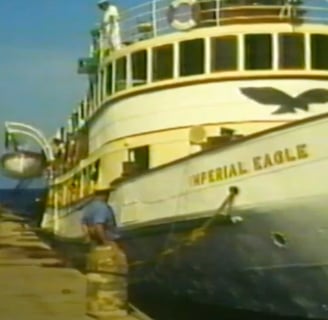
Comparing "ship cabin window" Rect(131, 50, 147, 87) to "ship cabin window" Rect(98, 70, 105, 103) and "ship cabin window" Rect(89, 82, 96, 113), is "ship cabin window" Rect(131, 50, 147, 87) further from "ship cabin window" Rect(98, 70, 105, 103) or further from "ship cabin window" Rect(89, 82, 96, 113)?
"ship cabin window" Rect(89, 82, 96, 113)

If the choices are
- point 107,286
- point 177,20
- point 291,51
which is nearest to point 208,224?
point 107,286

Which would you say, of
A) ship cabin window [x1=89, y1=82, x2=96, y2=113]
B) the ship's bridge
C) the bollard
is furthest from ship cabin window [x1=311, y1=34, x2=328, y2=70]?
ship cabin window [x1=89, y1=82, x2=96, y2=113]

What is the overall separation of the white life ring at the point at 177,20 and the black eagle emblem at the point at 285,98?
1.48 m

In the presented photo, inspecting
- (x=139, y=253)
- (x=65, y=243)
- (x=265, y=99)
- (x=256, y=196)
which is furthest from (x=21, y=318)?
(x=65, y=243)

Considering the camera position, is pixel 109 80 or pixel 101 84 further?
pixel 101 84

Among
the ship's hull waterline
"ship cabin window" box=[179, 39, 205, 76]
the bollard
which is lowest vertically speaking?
the bollard

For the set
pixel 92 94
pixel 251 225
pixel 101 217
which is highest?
pixel 92 94

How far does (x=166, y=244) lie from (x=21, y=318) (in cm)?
354

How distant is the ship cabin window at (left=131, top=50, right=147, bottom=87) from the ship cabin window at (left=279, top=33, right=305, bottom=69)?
2361 mm

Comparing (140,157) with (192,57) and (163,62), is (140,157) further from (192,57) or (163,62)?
(192,57)

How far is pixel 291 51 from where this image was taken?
19.3 m

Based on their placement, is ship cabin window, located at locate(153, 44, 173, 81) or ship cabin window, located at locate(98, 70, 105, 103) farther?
ship cabin window, located at locate(98, 70, 105, 103)

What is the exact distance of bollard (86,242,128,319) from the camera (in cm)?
1509

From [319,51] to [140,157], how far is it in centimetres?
331
